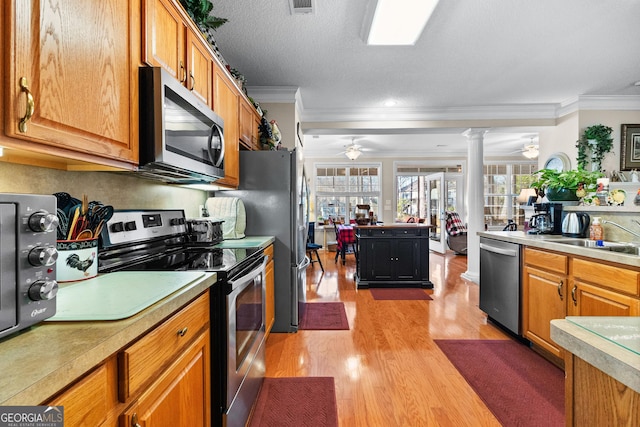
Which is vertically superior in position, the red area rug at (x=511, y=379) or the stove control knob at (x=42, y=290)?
the stove control knob at (x=42, y=290)

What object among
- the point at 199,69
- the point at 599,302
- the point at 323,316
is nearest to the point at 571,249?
the point at 599,302

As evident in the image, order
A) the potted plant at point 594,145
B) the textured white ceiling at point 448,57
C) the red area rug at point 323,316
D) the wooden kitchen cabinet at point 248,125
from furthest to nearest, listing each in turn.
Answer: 1. the potted plant at point 594,145
2. the red area rug at point 323,316
3. the wooden kitchen cabinet at point 248,125
4. the textured white ceiling at point 448,57

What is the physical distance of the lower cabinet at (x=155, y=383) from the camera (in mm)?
641

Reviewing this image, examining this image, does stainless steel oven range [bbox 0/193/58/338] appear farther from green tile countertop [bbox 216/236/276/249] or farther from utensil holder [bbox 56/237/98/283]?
green tile countertop [bbox 216/236/276/249]

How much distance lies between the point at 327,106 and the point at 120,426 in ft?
14.1

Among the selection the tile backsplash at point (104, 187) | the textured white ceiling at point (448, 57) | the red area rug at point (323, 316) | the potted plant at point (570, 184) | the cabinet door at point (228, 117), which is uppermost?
the textured white ceiling at point (448, 57)

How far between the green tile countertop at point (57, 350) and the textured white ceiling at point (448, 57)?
2.26 meters

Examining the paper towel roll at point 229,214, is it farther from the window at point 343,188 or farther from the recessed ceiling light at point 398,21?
the window at point 343,188

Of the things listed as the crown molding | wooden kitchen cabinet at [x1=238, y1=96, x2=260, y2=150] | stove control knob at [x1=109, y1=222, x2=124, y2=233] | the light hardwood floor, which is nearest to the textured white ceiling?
the crown molding

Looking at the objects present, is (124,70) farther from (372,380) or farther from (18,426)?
(372,380)

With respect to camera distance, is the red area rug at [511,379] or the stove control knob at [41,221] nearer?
the stove control knob at [41,221]

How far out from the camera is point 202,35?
192cm

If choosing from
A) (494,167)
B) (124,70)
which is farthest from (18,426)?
(494,167)

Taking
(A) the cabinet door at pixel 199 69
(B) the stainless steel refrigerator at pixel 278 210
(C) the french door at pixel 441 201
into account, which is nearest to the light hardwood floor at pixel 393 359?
(B) the stainless steel refrigerator at pixel 278 210
